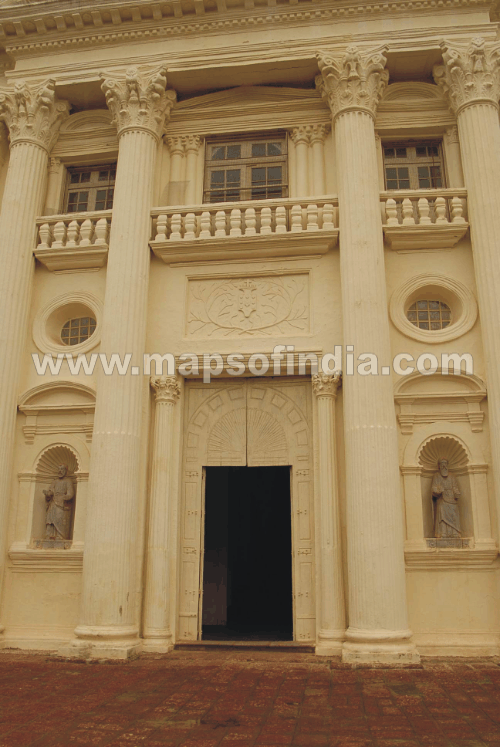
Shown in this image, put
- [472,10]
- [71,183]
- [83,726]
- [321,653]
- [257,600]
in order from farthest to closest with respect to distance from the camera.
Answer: [257,600]
[71,183]
[472,10]
[321,653]
[83,726]

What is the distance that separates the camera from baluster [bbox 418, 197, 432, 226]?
1161 centimetres

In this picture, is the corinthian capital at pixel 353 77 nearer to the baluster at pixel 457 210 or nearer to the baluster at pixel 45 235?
the baluster at pixel 457 210

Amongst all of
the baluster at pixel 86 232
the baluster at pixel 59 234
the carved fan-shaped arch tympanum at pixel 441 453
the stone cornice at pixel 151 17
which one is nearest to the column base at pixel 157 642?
the carved fan-shaped arch tympanum at pixel 441 453

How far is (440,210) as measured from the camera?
11656 mm

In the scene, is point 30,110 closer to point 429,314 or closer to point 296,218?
point 296,218

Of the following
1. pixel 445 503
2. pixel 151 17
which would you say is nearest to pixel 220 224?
pixel 151 17

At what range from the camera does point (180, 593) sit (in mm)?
10922

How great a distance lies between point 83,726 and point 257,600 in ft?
39.4

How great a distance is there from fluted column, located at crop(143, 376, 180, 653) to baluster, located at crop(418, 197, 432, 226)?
5.52 m

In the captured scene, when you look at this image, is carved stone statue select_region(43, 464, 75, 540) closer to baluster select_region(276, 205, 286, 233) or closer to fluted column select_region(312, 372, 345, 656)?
fluted column select_region(312, 372, 345, 656)

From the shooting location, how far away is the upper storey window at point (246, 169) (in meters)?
13.1

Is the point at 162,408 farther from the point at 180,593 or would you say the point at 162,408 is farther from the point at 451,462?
the point at 451,462

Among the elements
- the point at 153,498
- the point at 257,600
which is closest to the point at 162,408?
the point at 153,498

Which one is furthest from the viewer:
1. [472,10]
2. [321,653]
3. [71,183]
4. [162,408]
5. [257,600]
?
[257,600]
